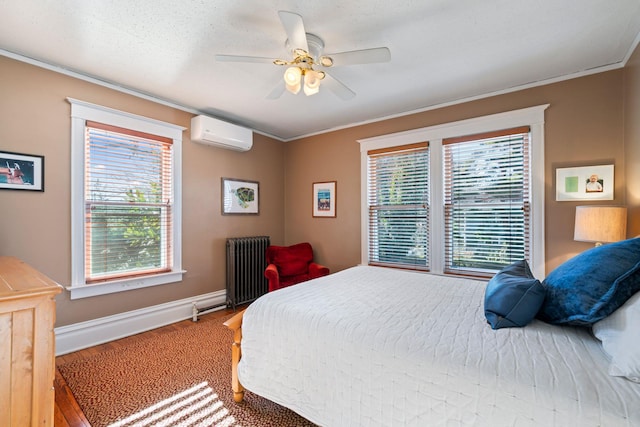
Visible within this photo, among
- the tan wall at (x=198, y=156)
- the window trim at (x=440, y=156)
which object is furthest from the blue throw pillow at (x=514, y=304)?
the window trim at (x=440, y=156)

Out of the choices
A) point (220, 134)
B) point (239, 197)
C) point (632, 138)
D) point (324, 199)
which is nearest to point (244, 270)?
point (239, 197)

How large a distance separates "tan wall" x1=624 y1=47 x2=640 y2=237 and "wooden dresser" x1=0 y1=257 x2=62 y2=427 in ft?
12.4

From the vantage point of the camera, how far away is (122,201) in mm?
2961

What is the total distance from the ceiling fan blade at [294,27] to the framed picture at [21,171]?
2410mm

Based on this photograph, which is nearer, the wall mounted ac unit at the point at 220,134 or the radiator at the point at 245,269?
the wall mounted ac unit at the point at 220,134

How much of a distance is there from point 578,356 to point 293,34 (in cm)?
208

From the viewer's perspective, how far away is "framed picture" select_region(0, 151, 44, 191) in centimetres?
229

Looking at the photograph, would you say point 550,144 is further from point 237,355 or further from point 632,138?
point 237,355

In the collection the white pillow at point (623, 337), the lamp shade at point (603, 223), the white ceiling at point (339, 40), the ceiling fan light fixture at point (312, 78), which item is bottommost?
the white pillow at point (623, 337)

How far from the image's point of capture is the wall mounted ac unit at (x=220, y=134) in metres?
3.45

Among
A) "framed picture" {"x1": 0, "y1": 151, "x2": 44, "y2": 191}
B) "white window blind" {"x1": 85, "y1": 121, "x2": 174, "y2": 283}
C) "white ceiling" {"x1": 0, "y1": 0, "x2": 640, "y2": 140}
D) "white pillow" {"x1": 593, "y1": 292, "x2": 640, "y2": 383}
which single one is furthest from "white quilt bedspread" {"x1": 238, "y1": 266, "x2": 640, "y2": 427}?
"framed picture" {"x1": 0, "y1": 151, "x2": 44, "y2": 191}

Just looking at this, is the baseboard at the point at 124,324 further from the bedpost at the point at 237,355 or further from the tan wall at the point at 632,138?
the tan wall at the point at 632,138

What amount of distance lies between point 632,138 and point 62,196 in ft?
16.0

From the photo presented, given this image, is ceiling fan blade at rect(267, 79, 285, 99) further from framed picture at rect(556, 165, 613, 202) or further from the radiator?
framed picture at rect(556, 165, 613, 202)
